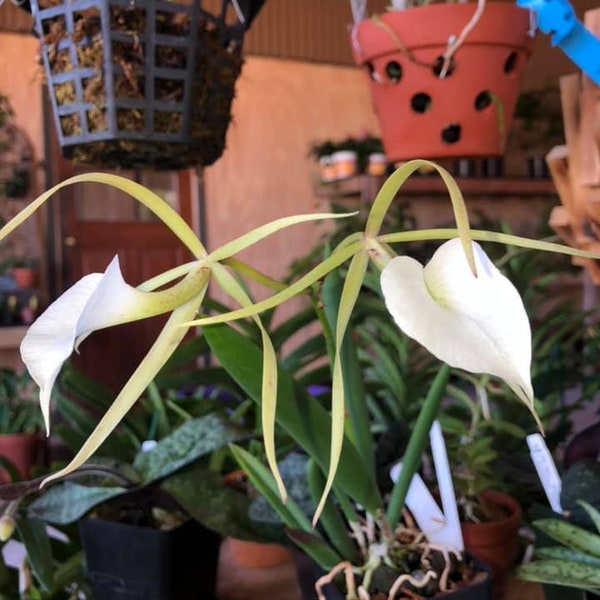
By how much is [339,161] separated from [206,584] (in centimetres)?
268

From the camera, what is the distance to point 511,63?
75 cm

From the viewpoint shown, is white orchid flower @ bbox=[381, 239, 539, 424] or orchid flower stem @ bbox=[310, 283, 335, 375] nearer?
white orchid flower @ bbox=[381, 239, 539, 424]

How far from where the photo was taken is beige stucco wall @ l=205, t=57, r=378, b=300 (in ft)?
11.9

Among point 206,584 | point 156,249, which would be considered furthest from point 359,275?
point 156,249

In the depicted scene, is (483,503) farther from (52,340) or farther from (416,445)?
(52,340)

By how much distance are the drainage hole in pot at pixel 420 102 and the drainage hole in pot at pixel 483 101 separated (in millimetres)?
53

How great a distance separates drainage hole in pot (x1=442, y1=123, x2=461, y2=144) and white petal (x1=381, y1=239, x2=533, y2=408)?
1.74 feet

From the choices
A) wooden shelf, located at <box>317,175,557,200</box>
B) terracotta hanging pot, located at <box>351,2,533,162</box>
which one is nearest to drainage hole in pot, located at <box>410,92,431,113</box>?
terracotta hanging pot, located at <box>351,2,533,162</box>

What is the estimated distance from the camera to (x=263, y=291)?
3.13 meters

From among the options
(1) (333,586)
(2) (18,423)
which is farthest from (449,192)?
(2) (18,423)

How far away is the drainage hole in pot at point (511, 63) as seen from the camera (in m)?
0.74

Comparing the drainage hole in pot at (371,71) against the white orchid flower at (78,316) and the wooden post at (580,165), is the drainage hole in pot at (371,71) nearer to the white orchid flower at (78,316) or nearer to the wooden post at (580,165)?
the wooden post at (580,165)

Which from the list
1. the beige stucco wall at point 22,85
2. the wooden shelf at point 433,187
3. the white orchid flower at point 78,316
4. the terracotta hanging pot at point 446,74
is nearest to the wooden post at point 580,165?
the terracotta hanging pot at point 446,74

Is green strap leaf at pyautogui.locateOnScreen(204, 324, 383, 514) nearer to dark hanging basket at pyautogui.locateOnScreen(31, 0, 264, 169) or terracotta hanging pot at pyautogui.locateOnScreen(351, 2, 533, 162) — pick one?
dark hanging basket at pyautogui.locateOnScreen(31, 0, 264, 169)
